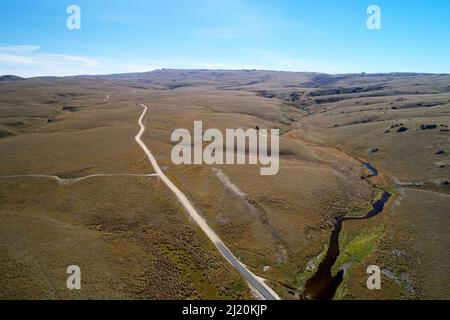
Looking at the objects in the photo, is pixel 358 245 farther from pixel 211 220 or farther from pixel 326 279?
pixel 211 220

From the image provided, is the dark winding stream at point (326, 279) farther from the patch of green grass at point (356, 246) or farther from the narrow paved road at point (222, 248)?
the narrow paved road at point (222, 248)

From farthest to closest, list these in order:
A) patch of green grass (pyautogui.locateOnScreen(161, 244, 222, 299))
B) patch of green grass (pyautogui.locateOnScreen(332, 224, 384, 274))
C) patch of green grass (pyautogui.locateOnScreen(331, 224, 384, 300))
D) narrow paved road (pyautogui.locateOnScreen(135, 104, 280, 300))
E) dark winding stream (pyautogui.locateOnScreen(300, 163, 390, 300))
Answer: patch of green grass (pyautogui.locateOnScreen(332, 224, 384, 274)) < patch of green grass (pyautogui.locateOnScreen(331, 224, 384, 300)) < dark winding stream (pyautogui.locateOnScreen(300, 163, 390, 300)) < narrow paved road (pyautogui.locateOnScreen(135, 104, 280, 300)) < patch of green grass (pyautogui.locateOnScreen(161, 244, 222, 299))

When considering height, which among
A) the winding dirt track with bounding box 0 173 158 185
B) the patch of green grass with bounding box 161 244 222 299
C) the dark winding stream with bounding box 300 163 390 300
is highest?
the winding dirt track with bounding box 0 173 158 185

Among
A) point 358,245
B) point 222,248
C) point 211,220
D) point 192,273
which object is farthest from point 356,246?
point 192,273

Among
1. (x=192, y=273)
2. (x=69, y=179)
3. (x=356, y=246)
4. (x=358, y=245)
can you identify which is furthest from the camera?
(x=69, y=179)

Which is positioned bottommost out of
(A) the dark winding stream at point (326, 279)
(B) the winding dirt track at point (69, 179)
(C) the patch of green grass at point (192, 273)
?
(A) the dark winding stream at point (326, 279)

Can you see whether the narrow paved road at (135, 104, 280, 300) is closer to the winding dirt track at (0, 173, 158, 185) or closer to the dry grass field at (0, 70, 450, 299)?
the dry grass field at (0, 70, 450, 299)

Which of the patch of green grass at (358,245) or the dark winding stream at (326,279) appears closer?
the dark winding stream at (326,279)

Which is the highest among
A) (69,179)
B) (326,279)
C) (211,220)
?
(69,179)

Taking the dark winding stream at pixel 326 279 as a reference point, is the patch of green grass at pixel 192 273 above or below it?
above

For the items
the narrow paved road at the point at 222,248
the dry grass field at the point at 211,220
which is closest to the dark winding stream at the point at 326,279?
the dry grass field at the point at 211,220

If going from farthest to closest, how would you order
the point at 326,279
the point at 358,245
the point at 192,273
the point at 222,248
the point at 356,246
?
the point at 358,245 < the point at 356,246 < the point at 222,248 < the point at 326,279 < the point at 192,273

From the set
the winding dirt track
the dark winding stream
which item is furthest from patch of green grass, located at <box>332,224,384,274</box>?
the winding dirt track
